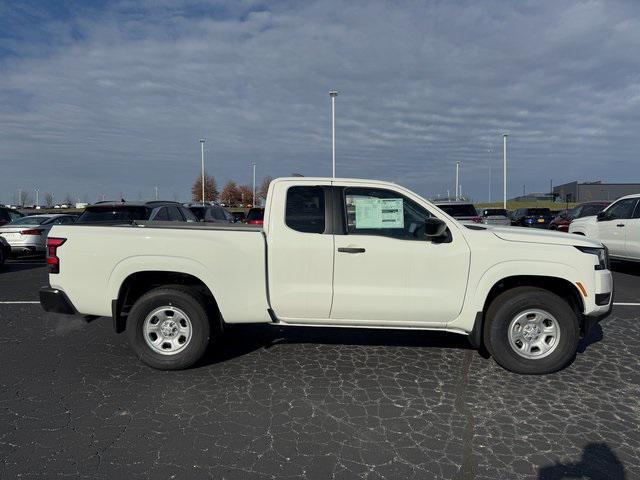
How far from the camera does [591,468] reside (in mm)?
2986

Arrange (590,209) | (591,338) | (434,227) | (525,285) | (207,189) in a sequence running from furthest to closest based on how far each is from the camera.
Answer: (207,189) < (590,209) < (591,338) < (525,285) < (434,227)

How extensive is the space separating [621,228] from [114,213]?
10886 mm

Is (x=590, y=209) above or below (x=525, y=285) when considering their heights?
above

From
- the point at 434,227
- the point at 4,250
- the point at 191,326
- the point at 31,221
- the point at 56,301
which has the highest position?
the point at 434,227

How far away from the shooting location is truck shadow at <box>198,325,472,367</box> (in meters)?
5.50

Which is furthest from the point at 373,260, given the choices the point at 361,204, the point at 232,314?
the point at 232,314

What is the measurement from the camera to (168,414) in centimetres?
375

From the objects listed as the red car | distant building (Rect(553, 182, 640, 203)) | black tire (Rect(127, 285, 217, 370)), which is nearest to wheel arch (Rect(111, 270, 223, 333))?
black tire (Rect(127, 285, 217, 370))

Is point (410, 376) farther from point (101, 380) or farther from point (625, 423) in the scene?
point (101, 380)

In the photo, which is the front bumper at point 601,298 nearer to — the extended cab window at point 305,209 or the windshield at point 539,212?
the extended cab window at point 305,209

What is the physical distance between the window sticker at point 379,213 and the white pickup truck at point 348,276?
0.03 ft

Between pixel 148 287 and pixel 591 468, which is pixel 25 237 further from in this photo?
pixel 591 468

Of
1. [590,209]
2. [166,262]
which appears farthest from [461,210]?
[166,262]

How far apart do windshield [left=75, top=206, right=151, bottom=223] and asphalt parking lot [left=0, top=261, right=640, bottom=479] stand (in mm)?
3843
